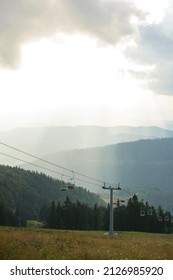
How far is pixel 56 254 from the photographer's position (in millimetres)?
19281

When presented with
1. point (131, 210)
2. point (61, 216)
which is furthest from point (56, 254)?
point (61, 216)

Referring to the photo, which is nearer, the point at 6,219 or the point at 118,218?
Answer: the point at 118,218

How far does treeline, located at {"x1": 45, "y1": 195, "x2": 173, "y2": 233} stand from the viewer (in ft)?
396

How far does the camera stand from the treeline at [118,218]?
396 ft

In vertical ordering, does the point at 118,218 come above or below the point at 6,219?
above

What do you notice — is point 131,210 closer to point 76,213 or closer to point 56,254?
point 76,213

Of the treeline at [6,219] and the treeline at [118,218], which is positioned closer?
the treeline at [118,218]

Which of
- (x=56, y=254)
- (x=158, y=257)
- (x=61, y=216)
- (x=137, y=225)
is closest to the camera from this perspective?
(x=56, y=254)

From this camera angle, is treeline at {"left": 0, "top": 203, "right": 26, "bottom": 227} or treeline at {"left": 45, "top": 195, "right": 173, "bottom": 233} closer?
treeline at {"left": 45, "top": 195, "right": 173, "bottom": 233}

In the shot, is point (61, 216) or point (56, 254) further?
point (61, 216)

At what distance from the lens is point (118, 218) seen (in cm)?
12225
